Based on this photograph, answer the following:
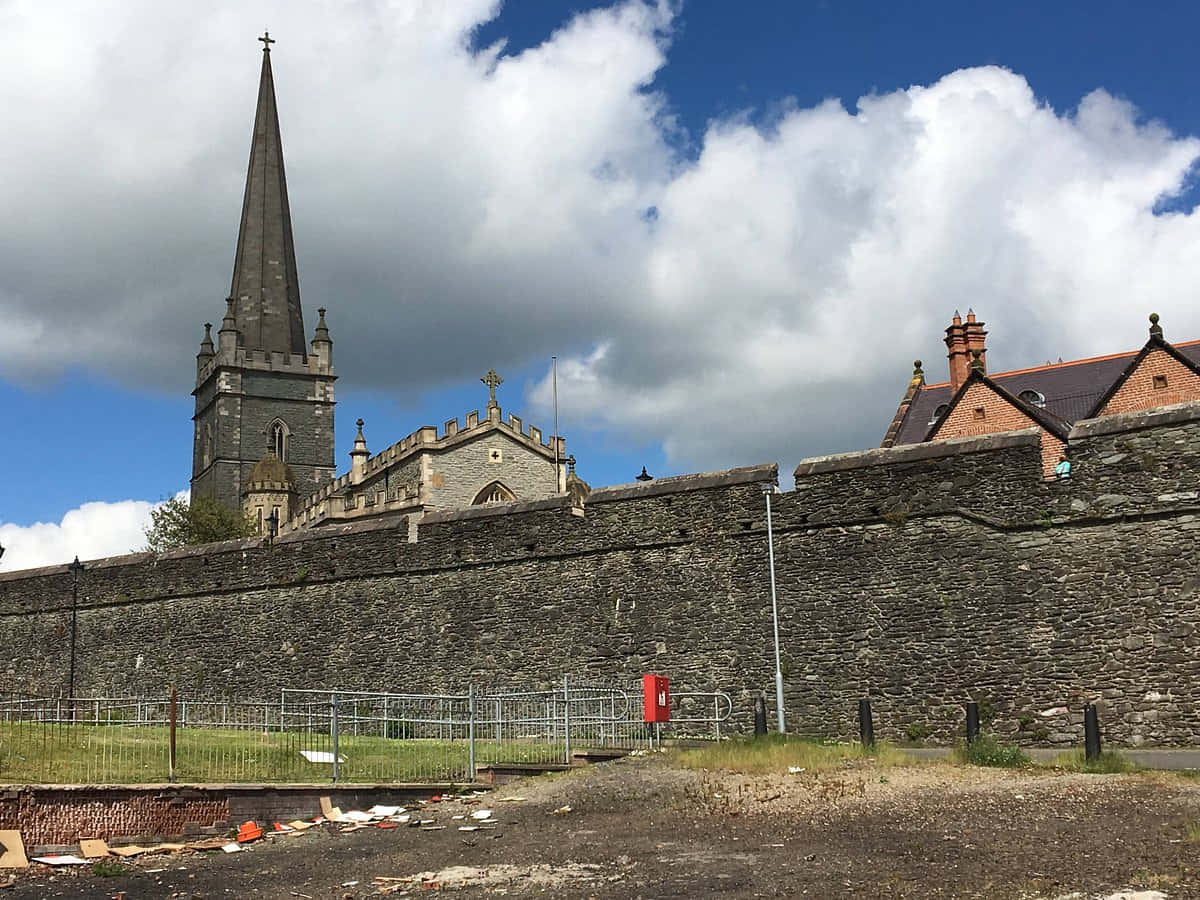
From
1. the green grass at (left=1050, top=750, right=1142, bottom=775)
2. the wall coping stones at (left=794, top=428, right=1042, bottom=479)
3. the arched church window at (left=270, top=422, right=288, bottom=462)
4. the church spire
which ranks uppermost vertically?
the church spire

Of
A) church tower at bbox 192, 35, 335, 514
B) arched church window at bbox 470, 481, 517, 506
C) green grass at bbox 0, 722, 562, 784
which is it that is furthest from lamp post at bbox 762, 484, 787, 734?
church tower at bbox 192, 35, 335, 514

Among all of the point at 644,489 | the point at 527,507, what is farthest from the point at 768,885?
the point at 527,507

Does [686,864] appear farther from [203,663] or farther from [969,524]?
[203,663]

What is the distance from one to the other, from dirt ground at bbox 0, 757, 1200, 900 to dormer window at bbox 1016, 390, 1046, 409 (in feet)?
67.2

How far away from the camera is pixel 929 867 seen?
870 cm

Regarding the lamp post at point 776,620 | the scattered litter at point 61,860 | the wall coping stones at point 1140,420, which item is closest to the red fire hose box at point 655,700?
the lamp post at point 776,620

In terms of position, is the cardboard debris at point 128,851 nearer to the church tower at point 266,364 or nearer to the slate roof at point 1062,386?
the slate roof at point 1062,386

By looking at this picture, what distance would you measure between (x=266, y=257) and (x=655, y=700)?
75.8 m

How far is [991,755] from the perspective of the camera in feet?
46.5

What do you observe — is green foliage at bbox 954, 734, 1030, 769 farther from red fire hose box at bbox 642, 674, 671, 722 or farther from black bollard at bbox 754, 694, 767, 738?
red fire hose box at bbox 642, 674, 671, 722

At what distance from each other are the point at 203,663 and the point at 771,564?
13805 millimetres

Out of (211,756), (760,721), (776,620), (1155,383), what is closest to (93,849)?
(211,756)

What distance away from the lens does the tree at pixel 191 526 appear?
5703cm

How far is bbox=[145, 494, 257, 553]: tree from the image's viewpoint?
57031mm
